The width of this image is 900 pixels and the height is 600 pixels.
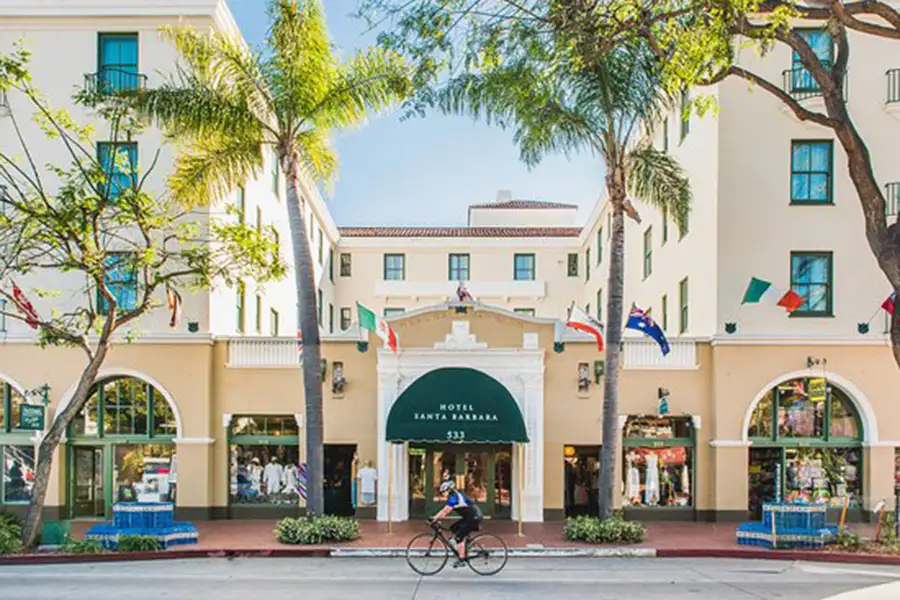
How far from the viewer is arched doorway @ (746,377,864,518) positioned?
20.9 meters

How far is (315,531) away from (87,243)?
27.0ft

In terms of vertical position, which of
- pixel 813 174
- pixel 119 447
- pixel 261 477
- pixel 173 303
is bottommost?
pixel 261 477

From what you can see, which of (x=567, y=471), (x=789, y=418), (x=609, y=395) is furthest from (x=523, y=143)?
(x=789, y=418)

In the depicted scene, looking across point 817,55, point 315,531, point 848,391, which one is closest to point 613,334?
point 848,391

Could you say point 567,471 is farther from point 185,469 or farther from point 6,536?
point 6,536

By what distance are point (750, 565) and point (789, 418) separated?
650 cm

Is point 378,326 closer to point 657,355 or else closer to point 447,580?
point 447,580

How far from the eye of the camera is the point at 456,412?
19.8 m

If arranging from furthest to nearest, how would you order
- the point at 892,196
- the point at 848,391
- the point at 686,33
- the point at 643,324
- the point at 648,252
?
the point at 648,252 → the point at 892,196 → the point at 848,391 → the point at 643,324 → the point at 686,33

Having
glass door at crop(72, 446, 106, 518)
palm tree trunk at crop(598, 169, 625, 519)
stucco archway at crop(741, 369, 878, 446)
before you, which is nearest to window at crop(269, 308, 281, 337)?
glass door at crop(72, 446, 106, 518)

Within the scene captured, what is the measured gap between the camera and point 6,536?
650 inches

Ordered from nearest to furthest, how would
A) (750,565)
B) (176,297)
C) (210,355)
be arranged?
(750,565), (176,297), (210,355)

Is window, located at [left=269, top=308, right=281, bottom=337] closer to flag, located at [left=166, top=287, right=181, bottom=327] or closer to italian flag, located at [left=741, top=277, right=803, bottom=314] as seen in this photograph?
flag, located at [left=166, top=287, right=181, bottom=327]

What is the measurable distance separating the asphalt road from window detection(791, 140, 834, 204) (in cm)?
→ 1012
